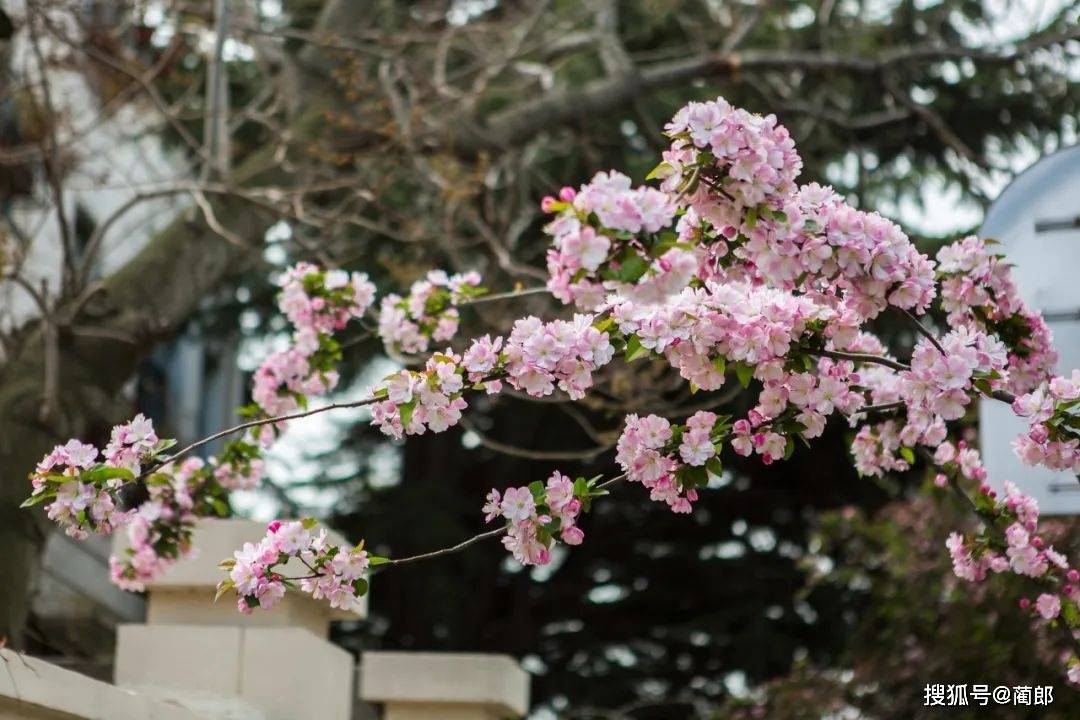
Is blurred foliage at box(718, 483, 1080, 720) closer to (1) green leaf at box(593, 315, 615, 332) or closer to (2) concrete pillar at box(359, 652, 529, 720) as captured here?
(2) concrete pillar at box(359, 652, 529, 720)

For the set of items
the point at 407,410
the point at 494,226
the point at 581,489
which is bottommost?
the point at 581,489

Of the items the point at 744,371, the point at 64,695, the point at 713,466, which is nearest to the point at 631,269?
the point at 744,371

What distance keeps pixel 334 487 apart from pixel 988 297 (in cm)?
960

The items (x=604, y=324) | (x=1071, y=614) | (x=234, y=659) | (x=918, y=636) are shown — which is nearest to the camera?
(x=604, y=324)

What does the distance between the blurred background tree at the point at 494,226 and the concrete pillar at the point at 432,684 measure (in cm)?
76

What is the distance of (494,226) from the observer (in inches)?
386

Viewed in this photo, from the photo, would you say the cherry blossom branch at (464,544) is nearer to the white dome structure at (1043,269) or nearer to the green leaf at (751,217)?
the green leaf at (751,217)

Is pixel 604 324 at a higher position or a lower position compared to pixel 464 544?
higher

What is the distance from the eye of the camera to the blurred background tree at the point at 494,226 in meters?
7.13

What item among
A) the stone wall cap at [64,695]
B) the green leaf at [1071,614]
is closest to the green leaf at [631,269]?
the stone wall cap at [64,695]

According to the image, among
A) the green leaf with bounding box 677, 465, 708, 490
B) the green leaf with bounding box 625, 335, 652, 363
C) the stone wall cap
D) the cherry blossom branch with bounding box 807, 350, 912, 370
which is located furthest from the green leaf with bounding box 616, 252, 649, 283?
the stone wall cap

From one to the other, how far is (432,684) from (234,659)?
1.00 m

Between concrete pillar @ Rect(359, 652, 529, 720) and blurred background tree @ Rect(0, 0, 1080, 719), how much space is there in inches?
29.7

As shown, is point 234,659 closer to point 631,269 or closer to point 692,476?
point 692,476
